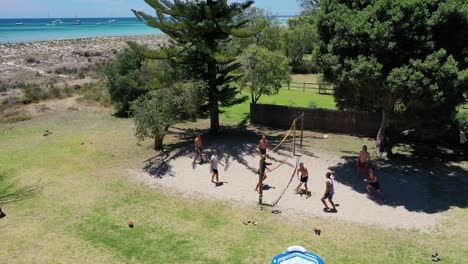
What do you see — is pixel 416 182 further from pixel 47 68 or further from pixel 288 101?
pixel 47 68

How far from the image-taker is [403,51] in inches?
580

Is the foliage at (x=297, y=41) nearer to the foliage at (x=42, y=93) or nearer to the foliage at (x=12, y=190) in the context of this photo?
the foliage at (x=42, y=93)

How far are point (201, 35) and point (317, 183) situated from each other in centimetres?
965

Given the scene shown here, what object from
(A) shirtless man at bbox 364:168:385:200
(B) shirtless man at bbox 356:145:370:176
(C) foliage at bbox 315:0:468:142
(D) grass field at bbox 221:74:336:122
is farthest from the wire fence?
(A) shirtless man at bbox 364:168:385:200

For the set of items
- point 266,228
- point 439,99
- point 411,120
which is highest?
point 439,99

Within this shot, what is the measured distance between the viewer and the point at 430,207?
14047mm

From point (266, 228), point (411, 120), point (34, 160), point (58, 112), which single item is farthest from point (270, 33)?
point (266, 228)

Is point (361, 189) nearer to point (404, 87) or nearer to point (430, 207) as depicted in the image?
point (430, 207)

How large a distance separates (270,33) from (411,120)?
2511 cm

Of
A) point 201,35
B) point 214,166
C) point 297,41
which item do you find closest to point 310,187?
point 214,166

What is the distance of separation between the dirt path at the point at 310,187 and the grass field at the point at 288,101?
325 inches

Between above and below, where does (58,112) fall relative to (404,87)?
below

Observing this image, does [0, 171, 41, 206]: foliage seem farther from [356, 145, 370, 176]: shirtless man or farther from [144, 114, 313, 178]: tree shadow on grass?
[356, 145, 370, 176]: shirtless man

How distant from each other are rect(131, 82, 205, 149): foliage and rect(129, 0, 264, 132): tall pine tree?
67.5 inches
